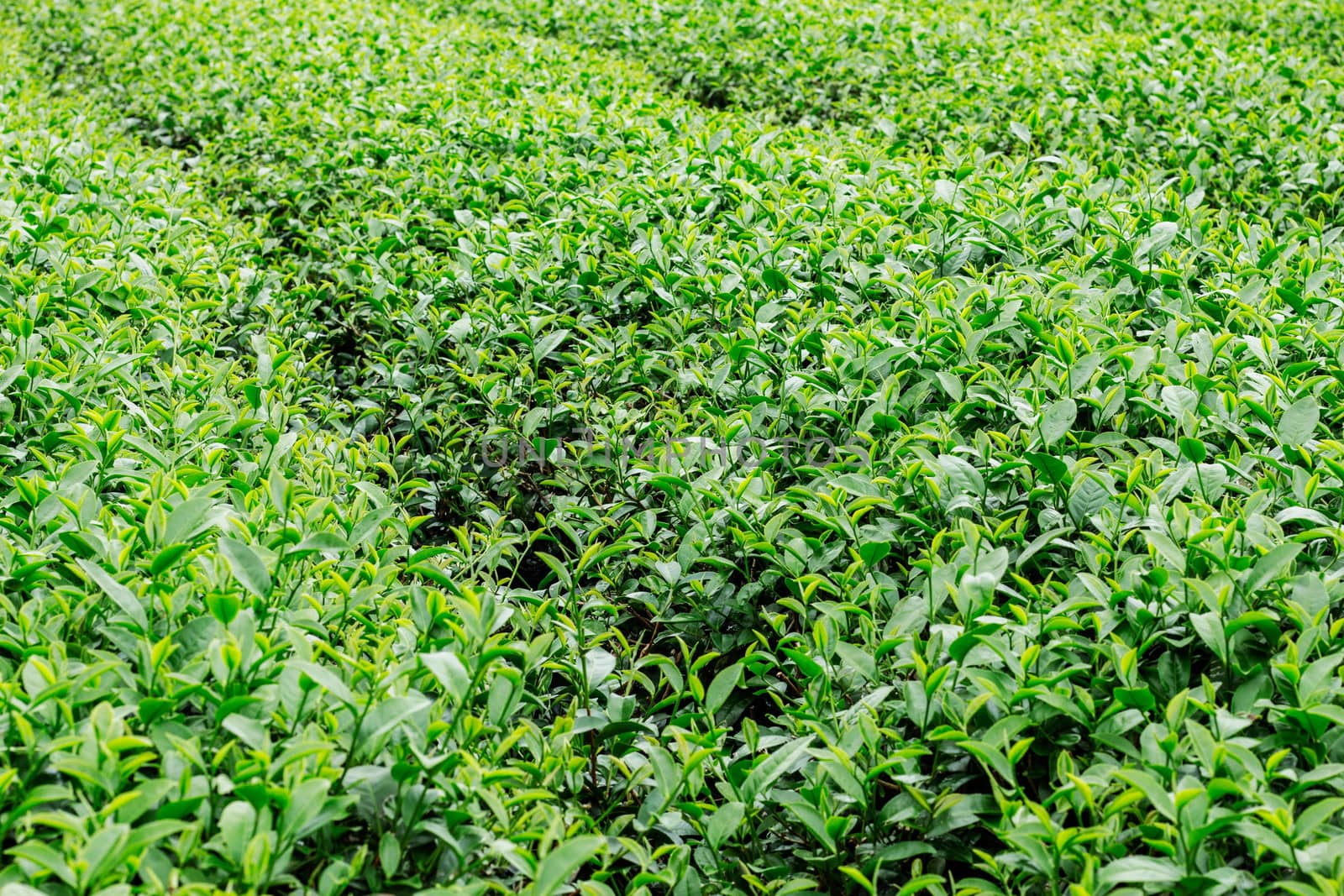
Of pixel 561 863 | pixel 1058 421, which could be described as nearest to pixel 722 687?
pixel 561 863

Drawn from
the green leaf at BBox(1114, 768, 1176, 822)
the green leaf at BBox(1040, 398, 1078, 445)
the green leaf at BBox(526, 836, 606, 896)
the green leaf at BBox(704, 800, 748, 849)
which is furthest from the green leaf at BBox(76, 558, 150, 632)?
the green leaf at BBox(1040, 398, 1078, 445)

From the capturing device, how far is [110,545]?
1652 mm

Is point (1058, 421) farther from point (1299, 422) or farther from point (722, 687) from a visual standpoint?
point (722, 687)

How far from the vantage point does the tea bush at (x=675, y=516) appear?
1.37 metres

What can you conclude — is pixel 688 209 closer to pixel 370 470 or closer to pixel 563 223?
pixel 563 223

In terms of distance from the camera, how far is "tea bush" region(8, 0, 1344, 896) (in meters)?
1.37

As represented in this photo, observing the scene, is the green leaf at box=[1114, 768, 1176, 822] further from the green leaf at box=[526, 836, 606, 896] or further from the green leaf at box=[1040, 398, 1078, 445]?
the green leaf at box=[1040, 398, 1078, 445]

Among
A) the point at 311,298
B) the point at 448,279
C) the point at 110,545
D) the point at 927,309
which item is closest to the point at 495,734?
the point at 110,545

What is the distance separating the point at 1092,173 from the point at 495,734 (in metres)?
2.83

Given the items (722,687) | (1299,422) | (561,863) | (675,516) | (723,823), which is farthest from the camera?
(675,516)

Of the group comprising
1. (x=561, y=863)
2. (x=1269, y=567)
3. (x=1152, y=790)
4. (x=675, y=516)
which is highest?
(x=1269, y=567)

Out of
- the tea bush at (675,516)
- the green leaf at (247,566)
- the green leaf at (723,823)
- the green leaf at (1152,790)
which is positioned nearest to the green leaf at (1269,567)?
the tea bush at (675,516)

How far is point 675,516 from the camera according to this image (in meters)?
2.21

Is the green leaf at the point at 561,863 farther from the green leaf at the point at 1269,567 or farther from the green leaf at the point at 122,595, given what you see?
the green leaf at the point at 1269,567
